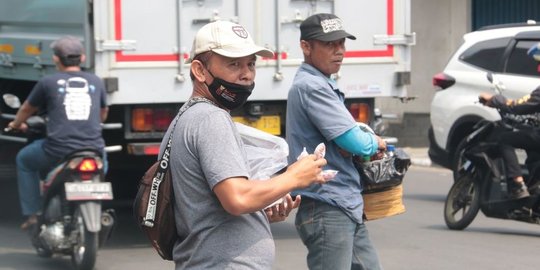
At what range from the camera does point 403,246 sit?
9117 millimetres

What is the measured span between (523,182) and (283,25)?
2576 mm

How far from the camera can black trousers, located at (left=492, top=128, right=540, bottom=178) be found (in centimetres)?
962

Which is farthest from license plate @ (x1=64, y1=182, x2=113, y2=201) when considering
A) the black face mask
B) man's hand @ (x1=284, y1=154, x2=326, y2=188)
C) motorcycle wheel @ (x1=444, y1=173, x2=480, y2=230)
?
man's hand @ (x1=284, y1=154, x2=326, y2=188)

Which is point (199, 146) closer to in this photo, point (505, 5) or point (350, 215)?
point (350, 215)

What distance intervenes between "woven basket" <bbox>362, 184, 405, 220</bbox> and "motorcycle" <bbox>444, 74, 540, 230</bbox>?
4.41 meters

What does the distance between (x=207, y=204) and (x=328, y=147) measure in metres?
1.57

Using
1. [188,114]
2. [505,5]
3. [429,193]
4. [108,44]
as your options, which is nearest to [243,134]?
[188,114]

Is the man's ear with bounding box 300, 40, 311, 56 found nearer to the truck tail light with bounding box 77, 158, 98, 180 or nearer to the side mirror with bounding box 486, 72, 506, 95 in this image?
the truck tail light with bounding box 77, 158, 98, 180

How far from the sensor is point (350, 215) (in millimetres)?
4969

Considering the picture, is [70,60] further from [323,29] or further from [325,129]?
[325,129]

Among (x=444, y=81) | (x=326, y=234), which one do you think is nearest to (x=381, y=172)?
(x=326, y=234)

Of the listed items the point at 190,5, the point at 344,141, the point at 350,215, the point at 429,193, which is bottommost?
the point at 429,193

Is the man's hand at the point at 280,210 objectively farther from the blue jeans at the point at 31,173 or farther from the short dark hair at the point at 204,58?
the blue jeans at the point at 31,173

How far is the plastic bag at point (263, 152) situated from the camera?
12.3 ft
